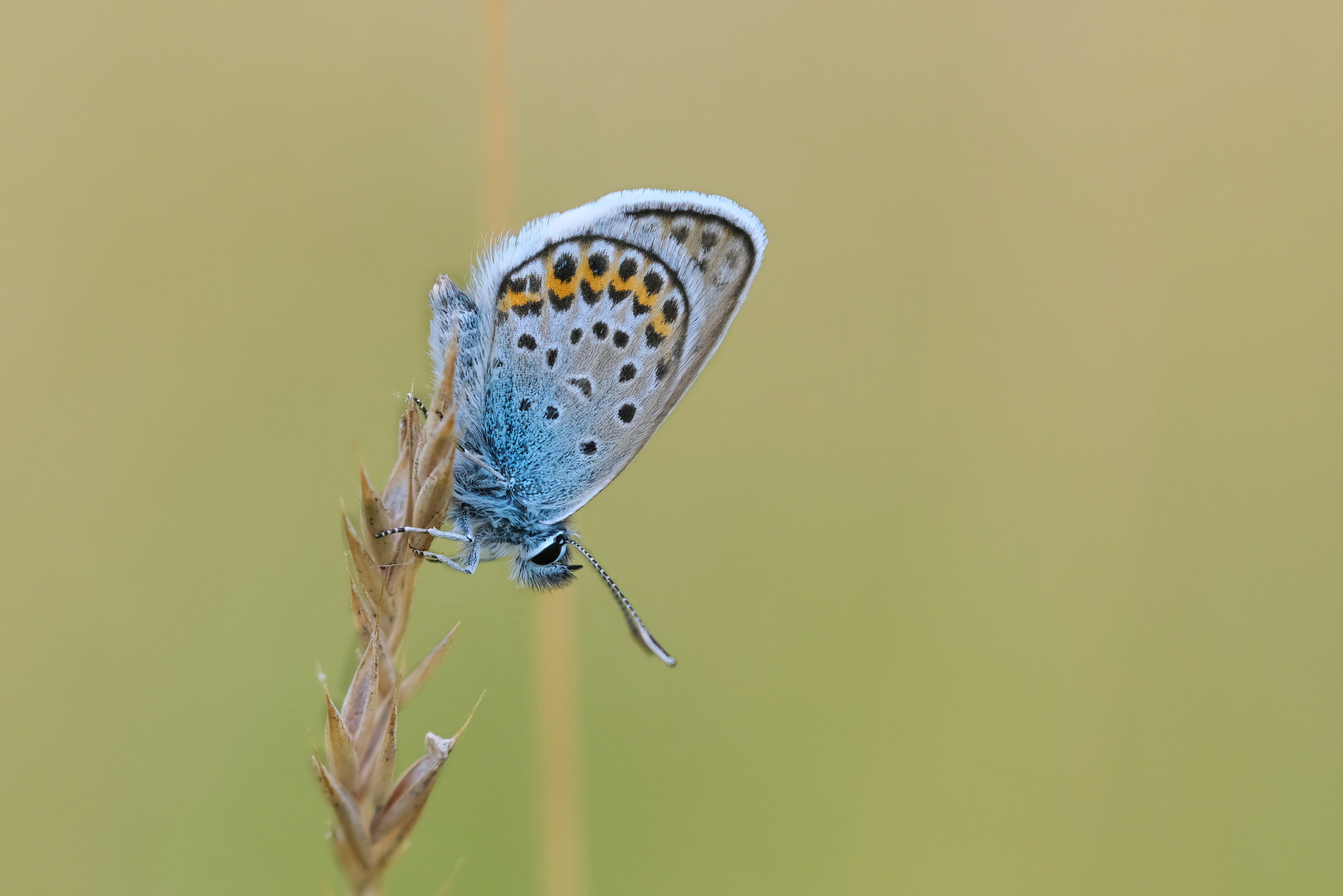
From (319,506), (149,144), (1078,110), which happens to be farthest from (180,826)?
(1078,110)

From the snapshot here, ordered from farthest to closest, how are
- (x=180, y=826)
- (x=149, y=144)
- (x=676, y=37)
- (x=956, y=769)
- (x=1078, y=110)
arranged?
(x=676, y=37) → (x=1078, y=110) → (x=149, y=144) → (x=956, y=769) → (x=180, y=826)

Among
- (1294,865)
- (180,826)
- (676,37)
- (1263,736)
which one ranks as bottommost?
(180,826)

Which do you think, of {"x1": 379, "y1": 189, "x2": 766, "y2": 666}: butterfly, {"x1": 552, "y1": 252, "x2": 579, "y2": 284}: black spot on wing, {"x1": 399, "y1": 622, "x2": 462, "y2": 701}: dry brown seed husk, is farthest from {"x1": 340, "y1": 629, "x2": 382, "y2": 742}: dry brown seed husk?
{"x1": 552, "y1": 252, "x2": 579, "y2": 284}: black spot on wing

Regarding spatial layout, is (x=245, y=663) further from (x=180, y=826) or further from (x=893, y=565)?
(x=893, y=565)

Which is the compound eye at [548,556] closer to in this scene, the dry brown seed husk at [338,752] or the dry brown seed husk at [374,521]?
the dry brown seed husk at [374,521]

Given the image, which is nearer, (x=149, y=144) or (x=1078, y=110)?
(x=149, y=144)

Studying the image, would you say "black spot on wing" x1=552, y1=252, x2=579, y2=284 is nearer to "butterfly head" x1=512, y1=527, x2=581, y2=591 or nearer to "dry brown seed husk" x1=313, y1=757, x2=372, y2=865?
"butterfly head" x1=512, y1=527, x2=581, y2=591

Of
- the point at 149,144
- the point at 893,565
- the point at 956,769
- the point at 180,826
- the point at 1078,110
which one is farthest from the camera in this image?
the point at 1078,110
